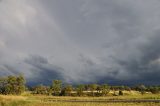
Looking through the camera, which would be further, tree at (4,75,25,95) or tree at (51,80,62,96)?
tree at (51,80,62,96)

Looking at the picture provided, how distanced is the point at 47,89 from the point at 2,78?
48.9m

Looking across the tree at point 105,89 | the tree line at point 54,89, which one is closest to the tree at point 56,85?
the tree line at point 54,89

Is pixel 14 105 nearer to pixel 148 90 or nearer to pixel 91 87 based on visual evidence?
pixel 91 87

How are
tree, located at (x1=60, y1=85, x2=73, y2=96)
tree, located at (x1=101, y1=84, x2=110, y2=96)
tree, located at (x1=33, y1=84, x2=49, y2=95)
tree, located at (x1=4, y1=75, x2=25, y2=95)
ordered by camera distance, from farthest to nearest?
tree, located at (x1=33, y1=84, x2=49, y2=95) → tree, located at (x1=60, y1=85, x2=73, y2=96) → tree, located at (x1=101, y1=84, x2=110, y2=96) → tree, located at (x1=4, y1=75, x2=25, y2=95)

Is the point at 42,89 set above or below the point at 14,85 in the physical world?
above

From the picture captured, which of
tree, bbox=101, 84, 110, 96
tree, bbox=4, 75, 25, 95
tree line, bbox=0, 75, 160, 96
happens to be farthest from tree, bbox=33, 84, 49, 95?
tree, bbox=4, 75, 25, 95

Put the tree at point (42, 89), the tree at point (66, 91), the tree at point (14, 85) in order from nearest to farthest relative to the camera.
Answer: the tree at point (14, 85)
the tree at point (66, 91)
the tree at point (42, 89)

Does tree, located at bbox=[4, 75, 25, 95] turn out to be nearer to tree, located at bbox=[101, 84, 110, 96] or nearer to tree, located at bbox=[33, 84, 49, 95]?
tree, located at bbox=[33, 84, 49, 95]

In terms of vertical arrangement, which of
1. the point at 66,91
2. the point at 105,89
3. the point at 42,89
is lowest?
the point at 66,91

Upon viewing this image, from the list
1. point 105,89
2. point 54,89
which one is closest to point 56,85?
point 54,89

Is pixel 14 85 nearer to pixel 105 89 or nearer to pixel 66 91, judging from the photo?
pixel 66 91

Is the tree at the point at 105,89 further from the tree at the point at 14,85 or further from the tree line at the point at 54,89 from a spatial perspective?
the tree at the point at 14,85

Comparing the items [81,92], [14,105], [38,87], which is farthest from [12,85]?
[14,105]

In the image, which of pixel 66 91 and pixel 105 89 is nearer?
pixel 66 91
